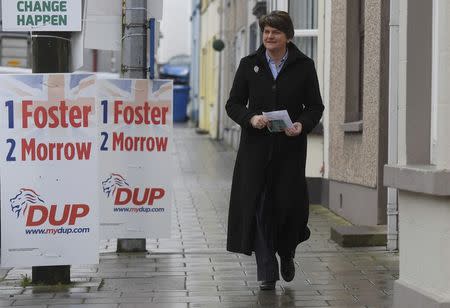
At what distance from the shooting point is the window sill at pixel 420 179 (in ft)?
21.4

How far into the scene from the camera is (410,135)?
733cm

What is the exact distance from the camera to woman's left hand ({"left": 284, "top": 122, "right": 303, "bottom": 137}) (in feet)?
26.5

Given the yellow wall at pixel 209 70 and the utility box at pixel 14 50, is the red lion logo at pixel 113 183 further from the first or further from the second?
the yellow wall at pixel 209 70

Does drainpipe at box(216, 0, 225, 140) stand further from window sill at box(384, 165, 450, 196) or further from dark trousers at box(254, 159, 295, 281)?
window sill at box(384, 165, 450, 196)

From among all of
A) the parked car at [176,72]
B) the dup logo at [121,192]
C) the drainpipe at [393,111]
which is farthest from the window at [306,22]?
the parked car at [176,72]

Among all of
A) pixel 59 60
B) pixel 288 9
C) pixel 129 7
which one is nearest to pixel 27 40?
pixel 288 9

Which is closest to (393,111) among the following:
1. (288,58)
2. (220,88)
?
(288,58)

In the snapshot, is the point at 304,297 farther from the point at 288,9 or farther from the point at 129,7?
the point at 288,9

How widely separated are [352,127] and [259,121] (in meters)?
5.18

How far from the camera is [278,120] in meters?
8.02

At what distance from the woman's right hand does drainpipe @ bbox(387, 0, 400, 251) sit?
2.75m

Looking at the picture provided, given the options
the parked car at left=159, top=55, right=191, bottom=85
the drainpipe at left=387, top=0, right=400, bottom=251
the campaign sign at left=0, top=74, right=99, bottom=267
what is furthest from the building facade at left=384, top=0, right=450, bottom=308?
the parked car at left=159, top=55, right=191, bottom=85

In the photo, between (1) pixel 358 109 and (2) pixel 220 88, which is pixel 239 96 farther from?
(2) pixel 220 88

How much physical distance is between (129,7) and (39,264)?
3.06 m
